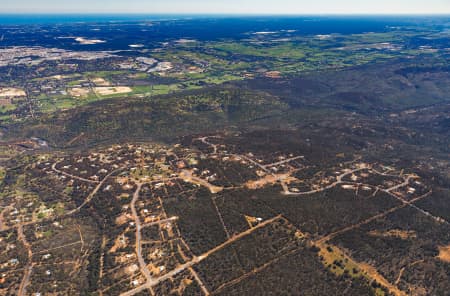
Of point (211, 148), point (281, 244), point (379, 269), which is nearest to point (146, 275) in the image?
point (281, 244)

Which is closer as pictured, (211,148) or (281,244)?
(281,244)

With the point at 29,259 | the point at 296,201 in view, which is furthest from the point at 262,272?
the point at 29,259

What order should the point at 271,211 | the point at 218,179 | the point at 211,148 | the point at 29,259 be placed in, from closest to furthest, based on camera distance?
the point at 29,259
the point at 271,211
the point at 218,179
the point at 211,148

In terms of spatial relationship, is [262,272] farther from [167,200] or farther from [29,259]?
[29,259]

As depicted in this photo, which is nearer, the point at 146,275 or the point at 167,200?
the point at 146,275

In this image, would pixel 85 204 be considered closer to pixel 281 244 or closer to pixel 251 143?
pixel 281 244

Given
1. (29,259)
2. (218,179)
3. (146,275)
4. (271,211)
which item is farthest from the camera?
(218,179)

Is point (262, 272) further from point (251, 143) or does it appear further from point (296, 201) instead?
point (251, 143)

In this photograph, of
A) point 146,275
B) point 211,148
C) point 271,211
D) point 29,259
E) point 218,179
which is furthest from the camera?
point 211,148

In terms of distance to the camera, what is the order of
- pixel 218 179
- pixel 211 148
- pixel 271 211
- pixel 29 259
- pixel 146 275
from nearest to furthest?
1. pixel 146 275
2. pixel 29 259
3. pixel 271 211
4. pixel 218 179
5. pixel 211 148
